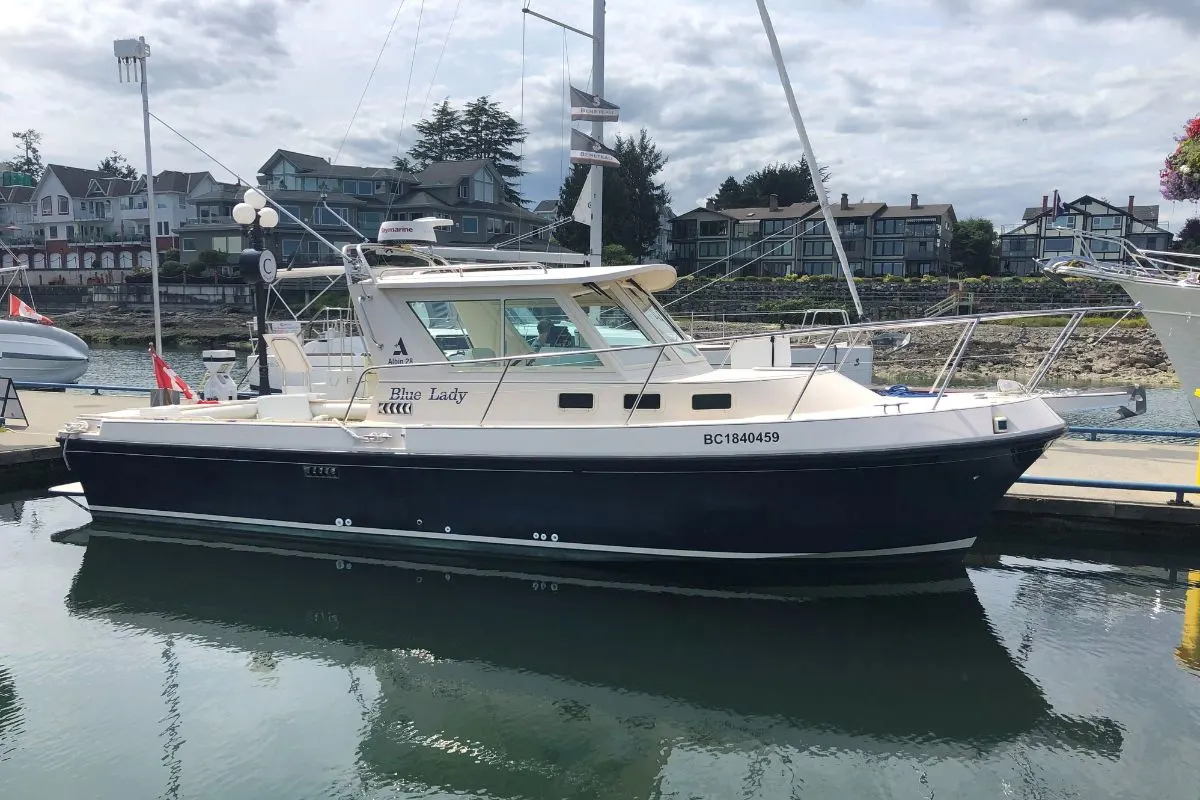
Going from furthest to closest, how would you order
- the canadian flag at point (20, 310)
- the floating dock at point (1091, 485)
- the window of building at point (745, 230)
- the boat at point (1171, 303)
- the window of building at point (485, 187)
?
the window of building at point (745, 230) → the window of building at point (485, 187) → the canadian flag at point (20, 310) → the boat at point (1171, 303) → the floating dock at point (1091, 485)

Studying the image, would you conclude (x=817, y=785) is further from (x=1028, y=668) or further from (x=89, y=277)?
(x=89, y=277)

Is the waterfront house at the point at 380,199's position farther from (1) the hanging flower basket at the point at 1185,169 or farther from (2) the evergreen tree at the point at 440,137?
(1) the hanging flower basket at the point at 1185,169

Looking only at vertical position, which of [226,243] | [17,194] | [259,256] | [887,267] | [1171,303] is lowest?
[1171,303]

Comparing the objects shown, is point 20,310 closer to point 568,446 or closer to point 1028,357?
point 568,446

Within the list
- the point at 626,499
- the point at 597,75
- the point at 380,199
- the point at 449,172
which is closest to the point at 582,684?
the point at 626,499

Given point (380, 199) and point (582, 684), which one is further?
point (380, 199)

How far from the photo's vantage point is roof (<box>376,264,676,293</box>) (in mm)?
8242

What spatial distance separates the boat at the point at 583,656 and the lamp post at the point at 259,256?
2990 mm

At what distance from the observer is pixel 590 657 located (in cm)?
682

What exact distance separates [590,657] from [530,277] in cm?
370

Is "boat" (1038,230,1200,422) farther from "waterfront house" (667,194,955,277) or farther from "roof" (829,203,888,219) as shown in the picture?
"roof" (829,203,888,219)

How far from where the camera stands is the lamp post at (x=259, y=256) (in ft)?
34.6

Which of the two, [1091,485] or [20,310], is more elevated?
[20,310]

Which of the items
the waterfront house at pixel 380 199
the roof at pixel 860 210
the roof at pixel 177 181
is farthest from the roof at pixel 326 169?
the roof at pixel 860 210
